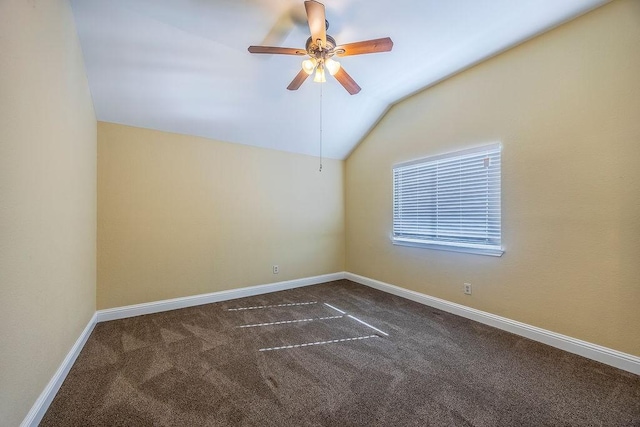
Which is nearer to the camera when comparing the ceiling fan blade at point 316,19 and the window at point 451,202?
the ceiling fan blade at point 316,19

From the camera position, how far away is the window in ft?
8.72

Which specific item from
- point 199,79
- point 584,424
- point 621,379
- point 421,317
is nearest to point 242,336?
point 421,317

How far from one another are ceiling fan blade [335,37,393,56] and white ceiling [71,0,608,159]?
0.36 m

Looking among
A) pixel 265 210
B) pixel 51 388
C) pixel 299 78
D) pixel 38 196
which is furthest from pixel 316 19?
pixel 51 388

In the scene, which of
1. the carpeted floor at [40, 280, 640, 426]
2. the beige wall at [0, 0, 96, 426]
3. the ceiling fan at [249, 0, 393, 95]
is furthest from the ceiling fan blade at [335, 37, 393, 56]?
the carpeted floor at [40, 280, 640, 426]

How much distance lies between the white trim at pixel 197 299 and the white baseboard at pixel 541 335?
165 centimetres

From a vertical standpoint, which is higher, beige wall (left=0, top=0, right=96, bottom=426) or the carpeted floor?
beige wall (left=0, top=0, right=96, bottom=426)

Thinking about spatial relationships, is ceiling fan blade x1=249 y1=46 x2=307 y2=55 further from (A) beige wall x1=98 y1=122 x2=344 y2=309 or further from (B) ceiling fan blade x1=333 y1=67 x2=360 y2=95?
(A) beige wall x1=98 y1=122 x2=344 y2=309

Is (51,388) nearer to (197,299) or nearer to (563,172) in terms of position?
(197,299)

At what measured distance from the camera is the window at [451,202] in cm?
266

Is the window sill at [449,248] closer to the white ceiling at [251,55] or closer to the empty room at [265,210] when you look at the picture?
the empty room at [265,210]

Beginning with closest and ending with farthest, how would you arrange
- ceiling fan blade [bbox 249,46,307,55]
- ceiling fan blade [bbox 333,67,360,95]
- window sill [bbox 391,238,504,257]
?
ceiling fan blade [bbox 249,46,307,55] → ceiling fan blade [bbox 333,67,360,95] → window sill [bbox 391,238,504,257]

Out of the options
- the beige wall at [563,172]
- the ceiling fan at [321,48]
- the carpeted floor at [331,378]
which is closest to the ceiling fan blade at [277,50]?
the ceiling fan at [321,48]

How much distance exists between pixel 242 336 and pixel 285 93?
9.10 feet
